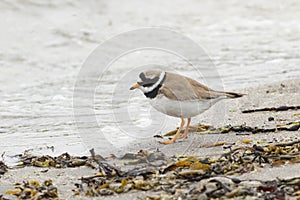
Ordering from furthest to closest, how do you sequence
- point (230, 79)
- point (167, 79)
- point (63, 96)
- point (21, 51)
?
point (21, 51) → point (230, 79) → point (63, 96) → point (167, 79)

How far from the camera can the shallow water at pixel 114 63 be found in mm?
6406

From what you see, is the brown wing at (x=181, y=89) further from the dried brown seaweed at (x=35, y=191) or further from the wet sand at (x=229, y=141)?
the dried brown seaweed at (x=35, y=191)

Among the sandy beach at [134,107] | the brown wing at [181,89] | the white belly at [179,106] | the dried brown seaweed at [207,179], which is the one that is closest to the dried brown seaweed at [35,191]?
the sandy beach at [134,107]

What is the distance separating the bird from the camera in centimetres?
506

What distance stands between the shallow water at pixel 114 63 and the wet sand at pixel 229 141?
511 mm

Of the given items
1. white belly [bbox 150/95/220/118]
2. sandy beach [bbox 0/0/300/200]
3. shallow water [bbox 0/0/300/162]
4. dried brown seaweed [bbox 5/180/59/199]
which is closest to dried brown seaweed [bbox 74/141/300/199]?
sandy beach [bbox 0/0/300/200]

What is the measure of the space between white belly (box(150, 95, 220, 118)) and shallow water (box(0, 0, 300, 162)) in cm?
68

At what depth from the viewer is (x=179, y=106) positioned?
5074mm

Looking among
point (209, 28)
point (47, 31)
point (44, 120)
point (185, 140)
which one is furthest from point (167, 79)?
point (209, 28)

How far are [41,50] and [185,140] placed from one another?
7856 millimetres

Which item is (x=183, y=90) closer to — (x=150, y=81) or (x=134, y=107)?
(x=150, y=81)

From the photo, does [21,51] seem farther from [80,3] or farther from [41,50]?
[80,3]

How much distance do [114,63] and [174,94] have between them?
6.40 meters

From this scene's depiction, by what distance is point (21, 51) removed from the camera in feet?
40.3
